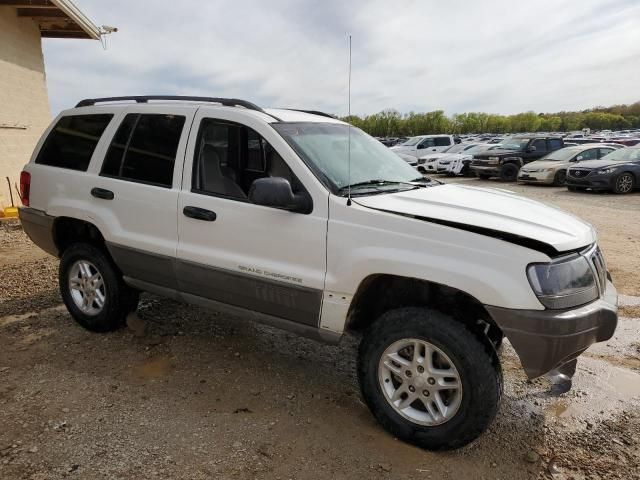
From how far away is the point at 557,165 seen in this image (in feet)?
51.0

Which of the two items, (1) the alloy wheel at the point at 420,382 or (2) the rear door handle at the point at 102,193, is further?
(2) the rear door handle at the point at 102,193

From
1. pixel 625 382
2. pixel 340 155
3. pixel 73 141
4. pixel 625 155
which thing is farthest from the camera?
pixel 625 155

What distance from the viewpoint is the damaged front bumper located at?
2381mm

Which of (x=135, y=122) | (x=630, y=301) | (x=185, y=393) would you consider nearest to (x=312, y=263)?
(x=185, y=393)

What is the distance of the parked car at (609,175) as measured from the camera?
1363cm

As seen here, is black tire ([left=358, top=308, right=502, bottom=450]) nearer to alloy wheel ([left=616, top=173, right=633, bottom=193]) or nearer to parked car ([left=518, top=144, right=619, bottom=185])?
alloy wheel ([left=616, top=173, right=633, bottom=193])

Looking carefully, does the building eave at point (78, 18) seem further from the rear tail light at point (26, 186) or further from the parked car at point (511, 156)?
the parked car at point (511, 156)

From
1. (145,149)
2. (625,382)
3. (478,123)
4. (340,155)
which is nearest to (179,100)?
(145,149)

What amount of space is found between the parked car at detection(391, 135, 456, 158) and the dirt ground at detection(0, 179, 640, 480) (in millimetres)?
19009

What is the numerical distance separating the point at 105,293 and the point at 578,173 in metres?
13.9

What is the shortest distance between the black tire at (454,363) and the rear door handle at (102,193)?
2.36m

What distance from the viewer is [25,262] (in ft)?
21.6

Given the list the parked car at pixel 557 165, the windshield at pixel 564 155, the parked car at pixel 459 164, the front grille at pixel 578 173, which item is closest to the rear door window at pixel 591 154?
the parked car at pixel 557 165

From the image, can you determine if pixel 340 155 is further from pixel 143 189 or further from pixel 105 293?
pixel 105 293
